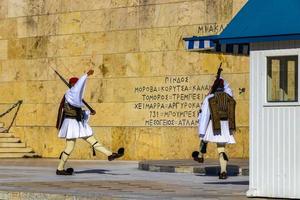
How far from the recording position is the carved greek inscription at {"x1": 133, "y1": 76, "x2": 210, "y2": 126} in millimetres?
27172

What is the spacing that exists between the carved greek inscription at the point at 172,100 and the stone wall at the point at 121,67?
0.03 metres

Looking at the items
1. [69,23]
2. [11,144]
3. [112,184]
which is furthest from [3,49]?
[112,184]

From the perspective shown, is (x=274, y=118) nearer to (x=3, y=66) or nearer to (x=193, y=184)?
(x=193, y=184)

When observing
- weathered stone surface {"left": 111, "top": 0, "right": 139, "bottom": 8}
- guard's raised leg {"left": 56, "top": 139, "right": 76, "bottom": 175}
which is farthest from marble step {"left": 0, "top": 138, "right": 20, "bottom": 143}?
guard's raised leg {"left": 56, "top": 139, "right": 76, "bottom": 175}

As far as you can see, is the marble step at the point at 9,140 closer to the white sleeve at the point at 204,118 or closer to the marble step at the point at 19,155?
the marble step at the point at 19,155

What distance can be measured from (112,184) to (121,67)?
36.6ft

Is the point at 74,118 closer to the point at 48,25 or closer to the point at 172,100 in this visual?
the point at 172,100

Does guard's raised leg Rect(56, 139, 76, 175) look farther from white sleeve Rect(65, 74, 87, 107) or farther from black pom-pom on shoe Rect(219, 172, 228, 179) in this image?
black pom-pom on shoe Rect(219, 172, 228, 179)

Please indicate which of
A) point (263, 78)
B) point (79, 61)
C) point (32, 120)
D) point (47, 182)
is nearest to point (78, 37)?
point (79, 61)

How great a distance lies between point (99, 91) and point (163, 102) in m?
2.43

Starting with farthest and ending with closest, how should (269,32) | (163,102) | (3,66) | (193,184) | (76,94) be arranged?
1. (3,66)
2. (163,102)
3. (76,94)
4. (193,184)
5. (269,32)

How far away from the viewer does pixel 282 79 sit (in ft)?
47.4

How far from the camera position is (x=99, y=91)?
29.5 meters

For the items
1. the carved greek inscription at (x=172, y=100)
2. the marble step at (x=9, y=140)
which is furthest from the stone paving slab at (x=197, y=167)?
the marble step at (x=9, y=140)
